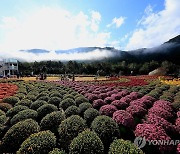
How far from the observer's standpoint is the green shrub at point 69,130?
25.3ft

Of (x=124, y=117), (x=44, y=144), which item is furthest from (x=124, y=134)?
(x=44, y=144)

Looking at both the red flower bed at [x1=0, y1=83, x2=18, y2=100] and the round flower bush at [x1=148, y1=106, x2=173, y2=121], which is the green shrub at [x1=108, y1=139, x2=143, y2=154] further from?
the red flower bed at [x1=0, y1=83, x2=18, y2=100]

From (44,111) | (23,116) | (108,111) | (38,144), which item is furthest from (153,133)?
(23,116)

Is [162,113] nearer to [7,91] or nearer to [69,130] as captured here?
[69,130]

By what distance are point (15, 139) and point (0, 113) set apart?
3.68 metres

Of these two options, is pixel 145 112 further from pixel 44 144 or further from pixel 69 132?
pixel 44 144

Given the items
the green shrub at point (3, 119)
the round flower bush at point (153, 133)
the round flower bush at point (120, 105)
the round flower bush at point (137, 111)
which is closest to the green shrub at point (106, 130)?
the round flower bush at point (153, 133)

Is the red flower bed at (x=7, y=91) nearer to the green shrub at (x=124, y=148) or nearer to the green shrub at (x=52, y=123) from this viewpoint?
the green shrub at (x=52, y=123)

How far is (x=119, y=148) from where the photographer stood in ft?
19.9

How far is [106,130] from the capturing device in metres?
7.68

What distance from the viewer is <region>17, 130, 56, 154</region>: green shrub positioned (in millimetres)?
6625

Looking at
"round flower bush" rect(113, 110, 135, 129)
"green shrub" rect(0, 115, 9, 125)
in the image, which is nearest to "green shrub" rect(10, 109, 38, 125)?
"green shrub" rect(0, 115, 9, 125)

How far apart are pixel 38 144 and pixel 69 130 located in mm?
1358

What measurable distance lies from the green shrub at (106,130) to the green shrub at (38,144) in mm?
1573
